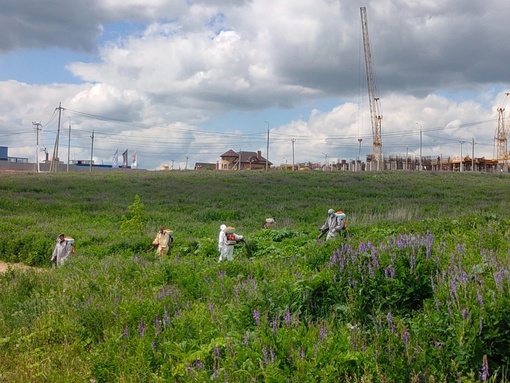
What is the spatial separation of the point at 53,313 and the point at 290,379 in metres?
4.65

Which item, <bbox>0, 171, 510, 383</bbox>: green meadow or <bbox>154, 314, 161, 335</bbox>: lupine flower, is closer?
<bbox>0, 171, 510, 383</bbox>: green meadow

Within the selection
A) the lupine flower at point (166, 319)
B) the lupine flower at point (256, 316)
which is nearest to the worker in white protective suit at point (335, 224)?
the lupine flower at point (166, 319)

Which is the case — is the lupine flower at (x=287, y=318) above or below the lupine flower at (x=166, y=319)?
above

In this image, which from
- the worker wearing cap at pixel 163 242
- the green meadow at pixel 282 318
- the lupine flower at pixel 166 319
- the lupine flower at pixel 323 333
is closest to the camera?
the green meadow at pixel 282 318

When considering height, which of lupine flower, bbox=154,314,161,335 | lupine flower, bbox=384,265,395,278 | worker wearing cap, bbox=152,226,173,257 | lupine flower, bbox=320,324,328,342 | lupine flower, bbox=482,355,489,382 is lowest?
worker wearing cap, bbox=152,226,173,257

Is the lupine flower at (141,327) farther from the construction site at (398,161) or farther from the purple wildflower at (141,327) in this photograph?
the construction site at (398,161)

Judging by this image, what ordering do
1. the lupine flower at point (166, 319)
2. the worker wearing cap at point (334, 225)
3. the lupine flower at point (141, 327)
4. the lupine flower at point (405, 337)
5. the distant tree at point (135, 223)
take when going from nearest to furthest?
the lupine flower at point (405, 337)
the lupine flower at point (141, 327)
the lupine flower at point (166, 319)
the worker wearing cap at point (334, 225)
the distant tree at point (135, 223)

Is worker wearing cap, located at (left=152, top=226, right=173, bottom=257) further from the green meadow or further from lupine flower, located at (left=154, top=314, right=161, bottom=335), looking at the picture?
lupine flower, located at (left=154, top=314, right=161, bottom=335)

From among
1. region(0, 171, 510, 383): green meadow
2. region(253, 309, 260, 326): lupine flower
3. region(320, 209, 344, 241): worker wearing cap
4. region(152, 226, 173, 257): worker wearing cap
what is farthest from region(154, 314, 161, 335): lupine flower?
region(152, 226, 173, 257): worker wearing cap

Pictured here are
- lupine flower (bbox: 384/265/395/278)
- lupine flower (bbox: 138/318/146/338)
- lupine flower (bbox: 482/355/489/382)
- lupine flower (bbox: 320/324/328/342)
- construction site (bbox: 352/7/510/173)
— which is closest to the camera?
lupine flower (bbox: 482/355/489/382)

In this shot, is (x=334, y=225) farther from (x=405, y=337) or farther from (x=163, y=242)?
(x=405, y=337)

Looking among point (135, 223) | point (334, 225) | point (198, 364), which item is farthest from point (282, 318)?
point (135, 223)

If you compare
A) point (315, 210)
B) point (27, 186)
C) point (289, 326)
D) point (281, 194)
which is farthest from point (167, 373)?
point (27, 186)

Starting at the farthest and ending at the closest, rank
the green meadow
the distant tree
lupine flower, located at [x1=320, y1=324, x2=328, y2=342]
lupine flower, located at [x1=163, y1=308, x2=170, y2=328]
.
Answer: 1. the distant tree
2. lupine flower, located at [x1=163, y1=308, x2=170, y2=328]
3. lupine flower, located at [x1=320, y1=324, x2=328, y2=342]
4. the green meadow
